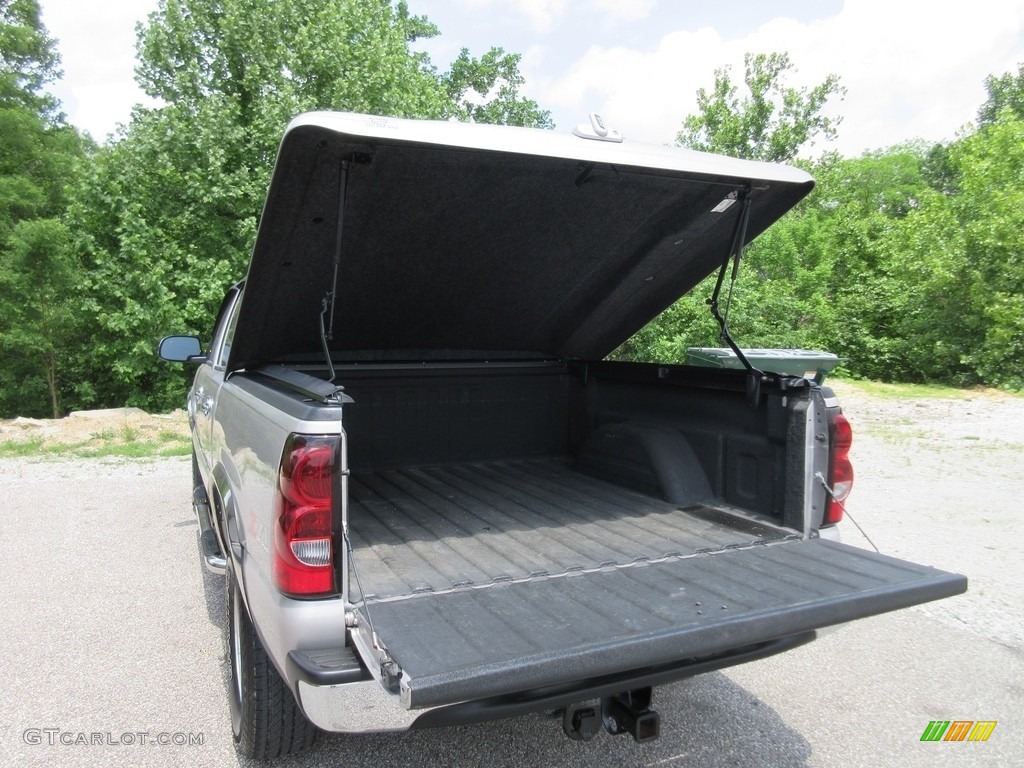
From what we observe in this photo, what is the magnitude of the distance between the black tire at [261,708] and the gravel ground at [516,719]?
0.69 feet

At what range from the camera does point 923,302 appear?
770 inches

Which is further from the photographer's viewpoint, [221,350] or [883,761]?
[221,350]

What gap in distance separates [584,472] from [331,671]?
277 cm

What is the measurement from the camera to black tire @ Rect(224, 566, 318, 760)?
2.65m

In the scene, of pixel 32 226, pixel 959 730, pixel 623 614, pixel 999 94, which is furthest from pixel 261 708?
pixel 999 94

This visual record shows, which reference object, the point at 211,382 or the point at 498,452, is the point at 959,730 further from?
the point at 211,382

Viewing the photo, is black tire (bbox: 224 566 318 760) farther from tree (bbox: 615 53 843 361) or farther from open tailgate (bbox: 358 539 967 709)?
tree (bbox: 615 53 843 361)

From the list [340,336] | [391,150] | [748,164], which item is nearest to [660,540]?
[748,164]

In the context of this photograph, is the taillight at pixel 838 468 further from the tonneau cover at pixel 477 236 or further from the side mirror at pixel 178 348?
the side mirror at pixel 178 348

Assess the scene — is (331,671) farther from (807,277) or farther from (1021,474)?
(807,277)

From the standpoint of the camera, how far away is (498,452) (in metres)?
5.05

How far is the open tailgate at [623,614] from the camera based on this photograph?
1.90m

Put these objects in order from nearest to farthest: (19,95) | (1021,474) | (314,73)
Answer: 1. (1021,474)
2. (314,73)
3. (19,95)
